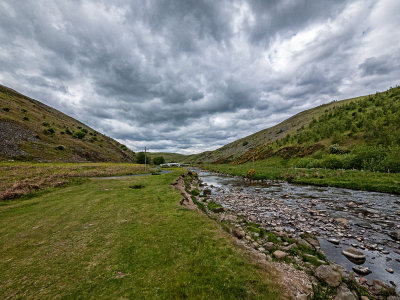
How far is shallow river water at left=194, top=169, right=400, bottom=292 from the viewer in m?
7.91

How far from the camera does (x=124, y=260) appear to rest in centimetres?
640

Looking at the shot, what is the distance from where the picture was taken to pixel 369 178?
2286cm

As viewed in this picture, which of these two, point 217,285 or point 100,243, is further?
point 100,243

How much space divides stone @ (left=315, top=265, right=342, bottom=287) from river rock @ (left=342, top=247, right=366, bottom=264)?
2934 mm

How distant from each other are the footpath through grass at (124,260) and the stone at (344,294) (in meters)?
2.28

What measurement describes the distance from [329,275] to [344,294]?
0.74 metres

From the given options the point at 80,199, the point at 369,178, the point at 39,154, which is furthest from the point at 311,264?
the point at 39,154

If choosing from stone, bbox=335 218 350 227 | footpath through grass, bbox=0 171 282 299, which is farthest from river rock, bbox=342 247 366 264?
footpath through grass, bbox=0 171 282 299

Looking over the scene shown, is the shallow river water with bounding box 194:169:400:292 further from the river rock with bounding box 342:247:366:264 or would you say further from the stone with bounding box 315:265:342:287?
the stone with bounding box 315:265:342:287

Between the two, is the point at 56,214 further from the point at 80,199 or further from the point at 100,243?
the point at 100,243

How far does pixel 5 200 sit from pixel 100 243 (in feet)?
56.3

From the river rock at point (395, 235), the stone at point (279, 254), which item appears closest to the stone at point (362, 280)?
the stone at point (279, 254)

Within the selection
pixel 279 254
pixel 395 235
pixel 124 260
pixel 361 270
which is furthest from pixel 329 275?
pixel 395 235

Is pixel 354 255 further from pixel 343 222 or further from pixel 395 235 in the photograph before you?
pixel 343 222
